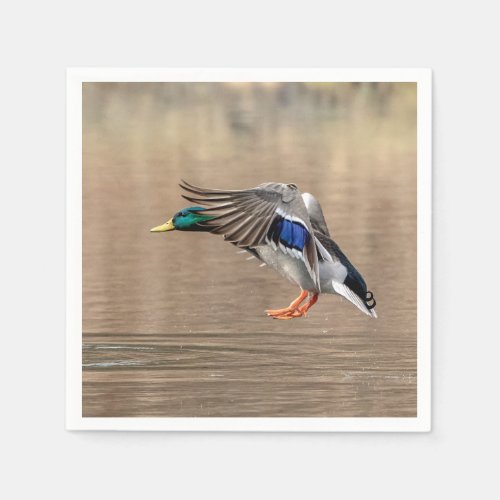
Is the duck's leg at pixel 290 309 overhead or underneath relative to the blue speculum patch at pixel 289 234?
underneath

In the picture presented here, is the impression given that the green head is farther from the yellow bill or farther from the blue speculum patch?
the blue speculum patch

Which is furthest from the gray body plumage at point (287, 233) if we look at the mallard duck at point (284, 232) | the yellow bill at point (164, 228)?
the yellow bill at point (164, 228)

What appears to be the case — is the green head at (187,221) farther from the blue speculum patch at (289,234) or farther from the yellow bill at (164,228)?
the blue speculum patch at (289,234)
